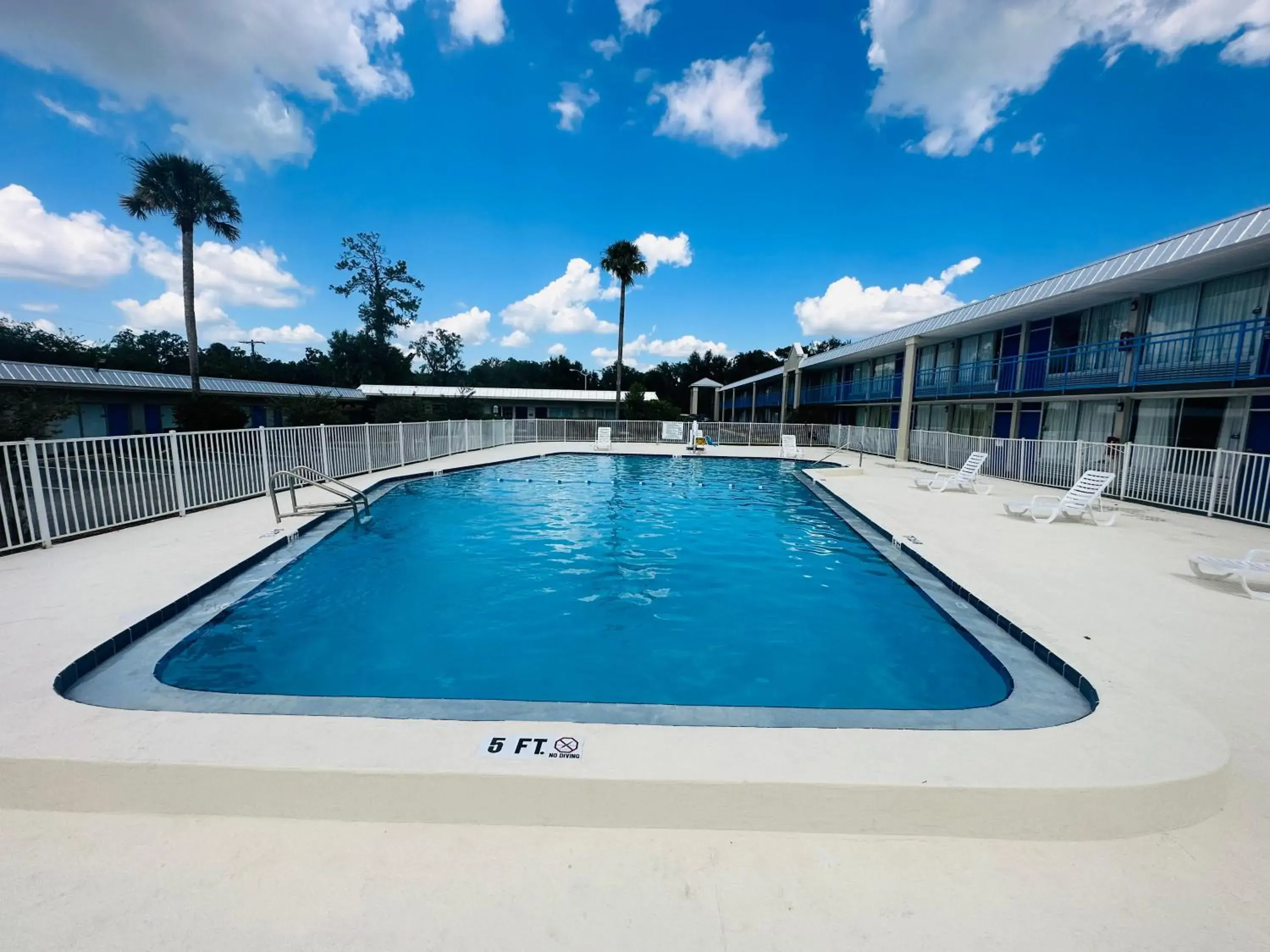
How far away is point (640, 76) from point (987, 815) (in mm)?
23711

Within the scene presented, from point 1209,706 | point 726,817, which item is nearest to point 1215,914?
point 726,817

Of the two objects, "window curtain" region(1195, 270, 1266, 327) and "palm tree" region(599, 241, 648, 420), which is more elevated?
"palm tree" region(599, 241, 648, 420)

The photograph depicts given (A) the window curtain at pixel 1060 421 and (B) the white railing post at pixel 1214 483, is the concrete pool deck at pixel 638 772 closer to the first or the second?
(B) the white railing post at pixel 1214 483

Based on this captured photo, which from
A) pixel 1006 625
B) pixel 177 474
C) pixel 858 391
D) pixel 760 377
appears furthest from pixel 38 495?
pixel 760 377

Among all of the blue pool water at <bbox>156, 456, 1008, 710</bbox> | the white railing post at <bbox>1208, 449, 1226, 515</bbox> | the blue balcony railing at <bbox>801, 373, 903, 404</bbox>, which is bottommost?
the blue pool water at <bbox>156, 456, 1008, 710</bbox>

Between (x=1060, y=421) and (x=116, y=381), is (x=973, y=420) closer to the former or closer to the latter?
(x=1060, y=421)

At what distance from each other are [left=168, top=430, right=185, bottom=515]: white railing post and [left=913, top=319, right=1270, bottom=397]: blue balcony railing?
1766 centimetres

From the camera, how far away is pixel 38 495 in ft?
19.7

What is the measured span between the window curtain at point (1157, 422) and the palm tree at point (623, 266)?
2182 centimetres

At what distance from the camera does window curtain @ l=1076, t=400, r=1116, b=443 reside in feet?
45.5

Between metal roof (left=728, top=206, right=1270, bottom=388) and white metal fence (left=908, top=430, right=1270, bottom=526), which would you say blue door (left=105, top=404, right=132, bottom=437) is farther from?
metal roof (left=728, top=206, right=1270, bottom=388)

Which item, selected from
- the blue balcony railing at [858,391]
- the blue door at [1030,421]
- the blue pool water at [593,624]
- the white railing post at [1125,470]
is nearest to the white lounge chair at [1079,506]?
the white railing post at [1125,470]

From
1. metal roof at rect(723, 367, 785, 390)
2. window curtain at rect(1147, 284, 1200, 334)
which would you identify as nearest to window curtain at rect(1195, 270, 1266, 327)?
window curtain at rect(1147, 284, 1200, 334)

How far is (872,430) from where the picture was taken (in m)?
22.5
